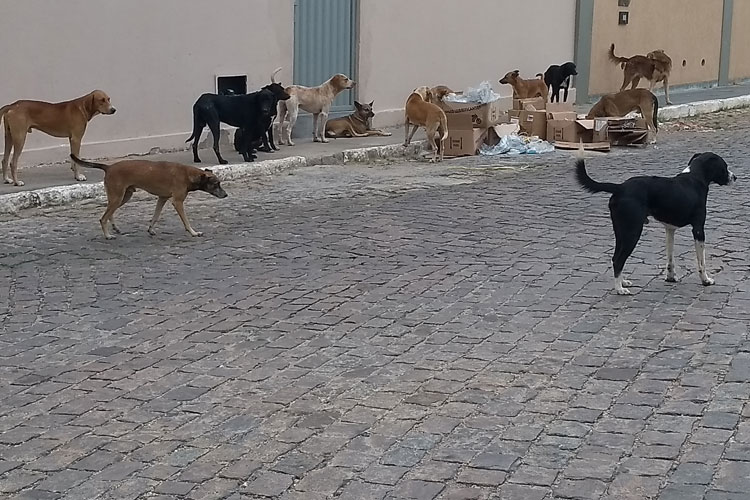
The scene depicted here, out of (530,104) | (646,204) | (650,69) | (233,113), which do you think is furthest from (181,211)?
(650,69)

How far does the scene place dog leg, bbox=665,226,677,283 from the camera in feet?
24.1

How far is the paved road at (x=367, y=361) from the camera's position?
14.3 ft

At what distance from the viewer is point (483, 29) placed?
62.4 ft

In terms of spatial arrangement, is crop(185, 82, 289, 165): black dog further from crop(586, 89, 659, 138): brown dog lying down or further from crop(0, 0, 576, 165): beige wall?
crop(586, 89, 659, 138): brown dog lying down

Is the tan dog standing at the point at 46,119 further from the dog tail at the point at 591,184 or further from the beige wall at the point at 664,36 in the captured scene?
the beige wall at the point at 664,36

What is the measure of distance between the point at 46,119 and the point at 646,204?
20.4 feet

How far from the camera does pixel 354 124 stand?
15836mm

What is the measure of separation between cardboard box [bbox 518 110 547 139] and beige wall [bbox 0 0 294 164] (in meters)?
3.54

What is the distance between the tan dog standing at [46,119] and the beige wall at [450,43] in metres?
6.35

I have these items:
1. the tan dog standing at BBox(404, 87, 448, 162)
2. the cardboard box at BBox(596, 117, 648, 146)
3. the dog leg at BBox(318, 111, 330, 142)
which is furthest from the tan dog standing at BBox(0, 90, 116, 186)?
the cardboard box at BBox(596, 117, 648, 146)

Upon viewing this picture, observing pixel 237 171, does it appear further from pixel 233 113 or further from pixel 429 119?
pixel 429 119

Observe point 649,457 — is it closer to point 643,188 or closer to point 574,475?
point 574,475

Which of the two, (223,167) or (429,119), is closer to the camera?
(223,167)

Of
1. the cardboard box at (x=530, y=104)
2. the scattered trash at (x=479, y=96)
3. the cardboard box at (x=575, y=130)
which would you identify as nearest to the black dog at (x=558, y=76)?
the cardboard box at (x=530, y=104)
